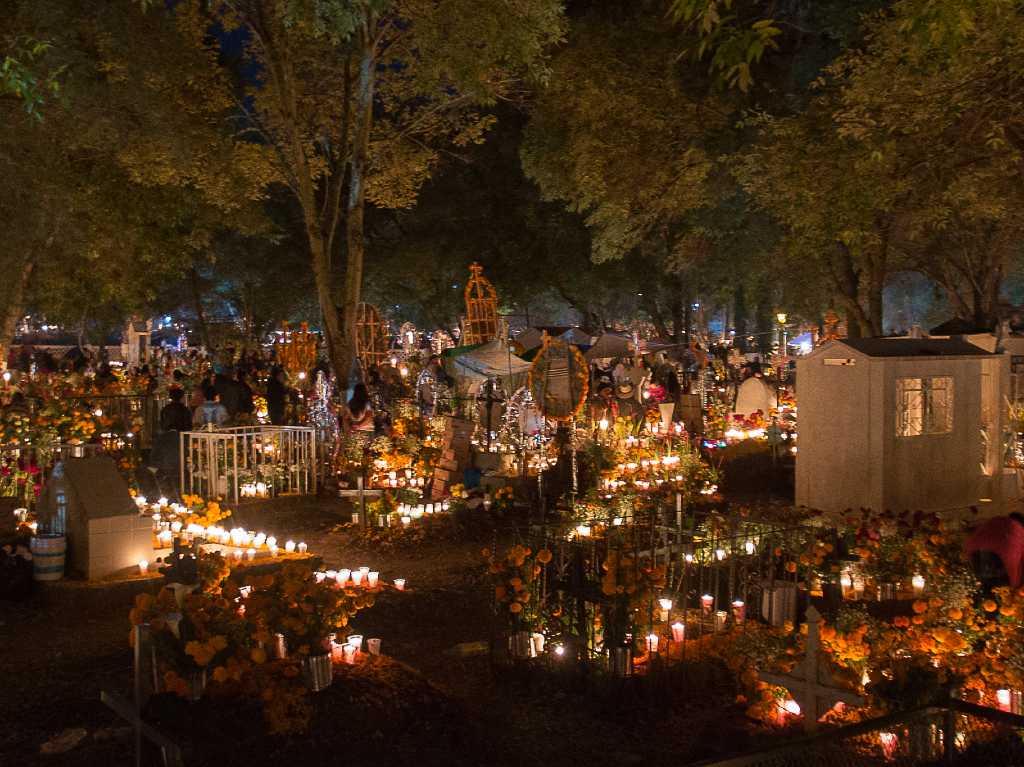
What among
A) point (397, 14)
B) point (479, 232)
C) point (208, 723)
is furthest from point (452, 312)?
point (208, 723)

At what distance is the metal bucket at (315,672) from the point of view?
21.7 feet

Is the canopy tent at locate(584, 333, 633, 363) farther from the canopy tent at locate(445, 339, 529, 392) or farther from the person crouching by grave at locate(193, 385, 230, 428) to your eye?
the person crouching by grave at locate(193, 385, 230, 428)

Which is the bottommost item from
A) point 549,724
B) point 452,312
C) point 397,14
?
point 549,724

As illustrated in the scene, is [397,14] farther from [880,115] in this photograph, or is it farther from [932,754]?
[932,754]

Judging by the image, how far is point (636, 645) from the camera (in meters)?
7.25

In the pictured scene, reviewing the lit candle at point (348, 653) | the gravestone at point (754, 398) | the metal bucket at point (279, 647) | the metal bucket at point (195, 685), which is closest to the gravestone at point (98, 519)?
the lit candle at point (348, 653)

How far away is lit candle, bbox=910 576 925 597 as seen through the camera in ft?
29.8

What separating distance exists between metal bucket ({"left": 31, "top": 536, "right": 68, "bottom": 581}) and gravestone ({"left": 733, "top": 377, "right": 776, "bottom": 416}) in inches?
651

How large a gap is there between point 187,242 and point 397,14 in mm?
10946

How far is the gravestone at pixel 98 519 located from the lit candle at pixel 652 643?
5.05 m

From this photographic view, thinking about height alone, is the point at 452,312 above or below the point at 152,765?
above

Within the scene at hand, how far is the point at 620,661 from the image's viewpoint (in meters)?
7.11

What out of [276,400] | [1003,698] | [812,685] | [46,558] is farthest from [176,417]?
[1003,698]

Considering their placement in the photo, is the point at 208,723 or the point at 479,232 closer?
the point at 208,723
